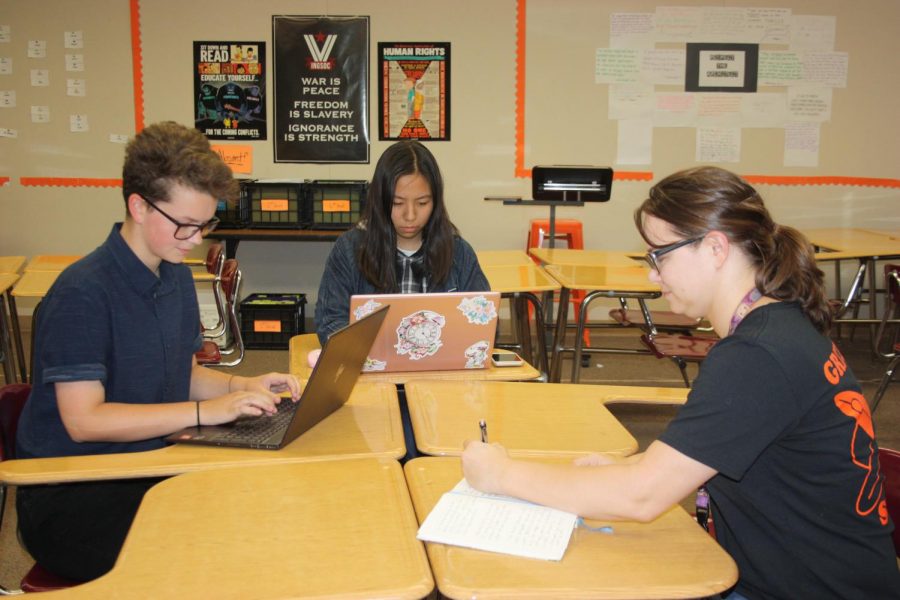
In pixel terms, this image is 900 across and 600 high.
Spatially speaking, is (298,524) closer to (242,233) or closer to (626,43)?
(242,233)

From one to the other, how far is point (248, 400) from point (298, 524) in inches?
17.2

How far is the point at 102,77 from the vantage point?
5.44 m

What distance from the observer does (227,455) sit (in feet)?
4.88

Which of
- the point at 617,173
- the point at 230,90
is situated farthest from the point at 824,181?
the point at 230,90

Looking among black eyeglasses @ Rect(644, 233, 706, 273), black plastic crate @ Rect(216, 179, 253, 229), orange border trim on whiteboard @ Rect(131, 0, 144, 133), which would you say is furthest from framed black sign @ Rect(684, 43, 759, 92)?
black eyeglasses @ Rect(644, 233, 706, 273)

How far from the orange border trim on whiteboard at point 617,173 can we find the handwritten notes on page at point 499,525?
4508 millimetres

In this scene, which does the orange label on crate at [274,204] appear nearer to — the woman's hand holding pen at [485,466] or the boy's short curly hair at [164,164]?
the boy's short curly hair at [164,164]

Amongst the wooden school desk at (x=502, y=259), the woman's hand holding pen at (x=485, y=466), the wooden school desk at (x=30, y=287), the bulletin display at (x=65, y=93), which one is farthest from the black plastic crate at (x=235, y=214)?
the woman's hand holding pen at (x=485, y=466)

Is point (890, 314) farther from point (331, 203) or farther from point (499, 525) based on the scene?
point (499, 525)

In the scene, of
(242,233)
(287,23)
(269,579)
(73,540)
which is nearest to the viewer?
(269,579)

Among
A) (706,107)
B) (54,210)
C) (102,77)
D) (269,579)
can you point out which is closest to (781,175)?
(706,107)

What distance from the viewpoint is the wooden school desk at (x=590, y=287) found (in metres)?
3.44

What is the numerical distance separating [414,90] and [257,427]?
4190 mm

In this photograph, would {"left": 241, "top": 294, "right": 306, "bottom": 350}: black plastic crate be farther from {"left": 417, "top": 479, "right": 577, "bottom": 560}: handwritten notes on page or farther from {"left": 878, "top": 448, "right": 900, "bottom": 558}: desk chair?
{"left": 878, "top": 448, "right": 900, "bottom": 558}: desk chair
